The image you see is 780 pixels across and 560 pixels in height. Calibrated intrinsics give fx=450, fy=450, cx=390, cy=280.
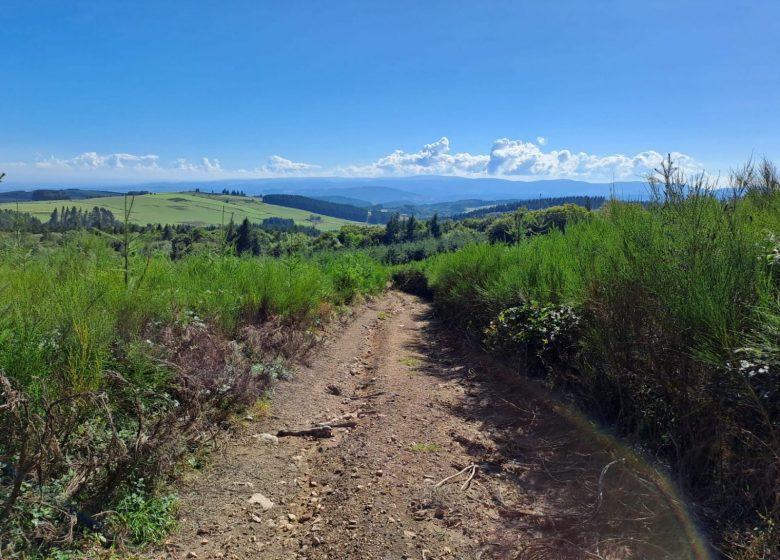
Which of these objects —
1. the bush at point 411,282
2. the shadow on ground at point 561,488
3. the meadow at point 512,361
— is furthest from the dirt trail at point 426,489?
the bush at point 411,282

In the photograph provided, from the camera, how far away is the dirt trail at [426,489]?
2.60 metres

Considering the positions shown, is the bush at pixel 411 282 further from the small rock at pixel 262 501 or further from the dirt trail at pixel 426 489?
the small rock at pixel 262 501

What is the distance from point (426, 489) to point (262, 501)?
1.15 m

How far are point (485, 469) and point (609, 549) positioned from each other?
4.07 feet

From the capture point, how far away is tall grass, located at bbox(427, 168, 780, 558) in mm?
2375

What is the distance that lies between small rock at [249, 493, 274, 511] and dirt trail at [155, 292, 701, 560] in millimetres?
26

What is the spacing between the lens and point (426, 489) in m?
3.21

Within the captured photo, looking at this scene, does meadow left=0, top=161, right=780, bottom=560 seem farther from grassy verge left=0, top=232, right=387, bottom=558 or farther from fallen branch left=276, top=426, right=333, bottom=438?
fallen branch left=276, top=426, right=333, bottom=438

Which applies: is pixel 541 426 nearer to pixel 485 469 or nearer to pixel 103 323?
pixel 485 469

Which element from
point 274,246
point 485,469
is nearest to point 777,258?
point 485,469

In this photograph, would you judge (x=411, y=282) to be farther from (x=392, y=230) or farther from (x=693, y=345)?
(x=392, y=230)

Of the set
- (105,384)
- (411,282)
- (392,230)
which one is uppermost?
(392,230)

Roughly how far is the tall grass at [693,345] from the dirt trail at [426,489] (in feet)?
0.99

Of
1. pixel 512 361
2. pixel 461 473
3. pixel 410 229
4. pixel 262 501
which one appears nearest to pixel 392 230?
pixel 410 229
